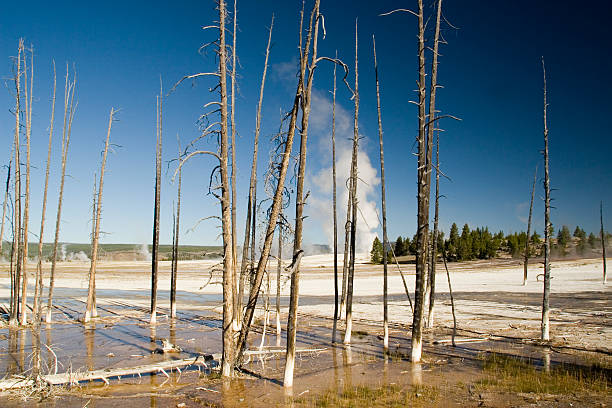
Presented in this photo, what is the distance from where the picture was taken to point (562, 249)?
3750 inches

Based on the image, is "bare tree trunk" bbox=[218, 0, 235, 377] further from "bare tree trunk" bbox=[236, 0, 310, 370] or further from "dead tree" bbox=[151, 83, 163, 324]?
"dead tree" bbox=[151, 83, 163, 324]

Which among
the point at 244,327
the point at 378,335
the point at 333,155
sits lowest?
the point at 378,335

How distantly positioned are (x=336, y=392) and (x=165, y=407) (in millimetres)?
4128

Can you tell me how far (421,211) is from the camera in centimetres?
1407

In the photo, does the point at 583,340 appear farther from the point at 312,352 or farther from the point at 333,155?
the point at 333,155

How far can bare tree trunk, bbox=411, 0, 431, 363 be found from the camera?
44.6 feet

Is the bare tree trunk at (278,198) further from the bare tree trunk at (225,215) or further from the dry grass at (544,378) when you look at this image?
the dry grass at (544,378)

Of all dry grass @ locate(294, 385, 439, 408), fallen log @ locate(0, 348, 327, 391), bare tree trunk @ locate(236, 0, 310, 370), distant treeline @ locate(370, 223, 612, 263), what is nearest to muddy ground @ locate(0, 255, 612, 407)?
dry grass @ locate(294, 385, 439, 408)

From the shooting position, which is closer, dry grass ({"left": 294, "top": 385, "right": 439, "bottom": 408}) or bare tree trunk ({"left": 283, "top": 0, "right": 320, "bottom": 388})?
dry grass ({"left": 294, "top": 385, "right": 439, "bottom": 408})

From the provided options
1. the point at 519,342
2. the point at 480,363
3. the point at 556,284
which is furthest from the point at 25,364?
the point at 556,284

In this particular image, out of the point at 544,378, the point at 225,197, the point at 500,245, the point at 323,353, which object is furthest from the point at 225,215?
the point at 500,245

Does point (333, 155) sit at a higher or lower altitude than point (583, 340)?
higher

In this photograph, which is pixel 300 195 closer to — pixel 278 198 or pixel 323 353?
pixel 278 198

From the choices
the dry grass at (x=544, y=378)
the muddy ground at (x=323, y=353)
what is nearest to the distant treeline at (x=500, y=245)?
the muddy ground at (x=323, y=353)
